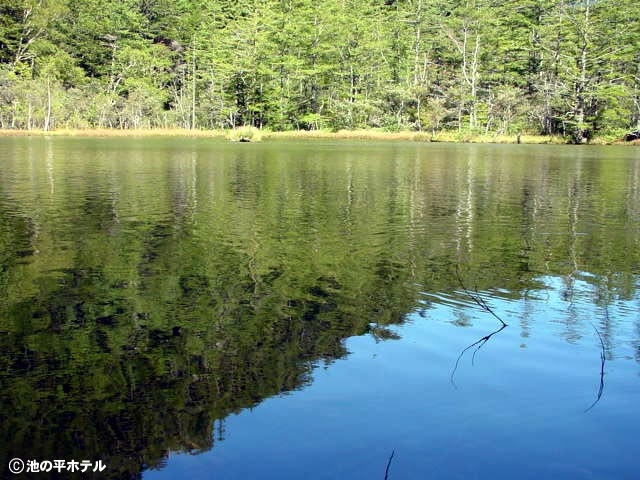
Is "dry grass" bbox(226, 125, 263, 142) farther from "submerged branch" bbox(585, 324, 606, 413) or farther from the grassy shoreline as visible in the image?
"submerged branch" bbox(585, 324, 606, 413)

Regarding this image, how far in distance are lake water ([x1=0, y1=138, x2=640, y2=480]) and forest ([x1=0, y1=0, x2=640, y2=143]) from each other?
52326 mm

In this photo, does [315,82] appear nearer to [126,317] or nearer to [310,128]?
[310,128]

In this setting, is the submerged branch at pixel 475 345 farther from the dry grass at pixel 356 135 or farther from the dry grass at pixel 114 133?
the dry grass at pixel 114 133

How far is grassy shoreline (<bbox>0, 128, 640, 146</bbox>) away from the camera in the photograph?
5903 centimetres

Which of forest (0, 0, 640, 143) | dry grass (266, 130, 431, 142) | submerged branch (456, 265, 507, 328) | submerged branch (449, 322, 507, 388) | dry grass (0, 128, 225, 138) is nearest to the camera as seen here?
submerged branch (449, 322, 507, 388)

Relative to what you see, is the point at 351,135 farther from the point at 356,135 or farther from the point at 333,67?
the point at 333,67

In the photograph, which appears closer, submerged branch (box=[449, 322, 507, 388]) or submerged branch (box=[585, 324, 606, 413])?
submerged branch (box=[585, 324, 606, 413])

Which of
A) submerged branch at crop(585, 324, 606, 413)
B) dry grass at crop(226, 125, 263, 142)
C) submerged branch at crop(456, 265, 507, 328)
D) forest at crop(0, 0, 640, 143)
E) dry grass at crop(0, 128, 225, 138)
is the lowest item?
submerged branch at crop(585, 324, 606, 413)

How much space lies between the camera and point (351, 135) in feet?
→ 211

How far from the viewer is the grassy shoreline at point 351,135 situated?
59.0m

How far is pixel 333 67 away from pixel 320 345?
70004 mm

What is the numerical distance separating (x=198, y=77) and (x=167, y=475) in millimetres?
85553

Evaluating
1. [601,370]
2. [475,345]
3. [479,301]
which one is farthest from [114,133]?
[601,370]

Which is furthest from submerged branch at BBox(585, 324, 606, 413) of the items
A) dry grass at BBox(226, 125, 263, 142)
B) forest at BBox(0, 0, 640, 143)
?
forest at BBox(0, 0, 640, 143)
